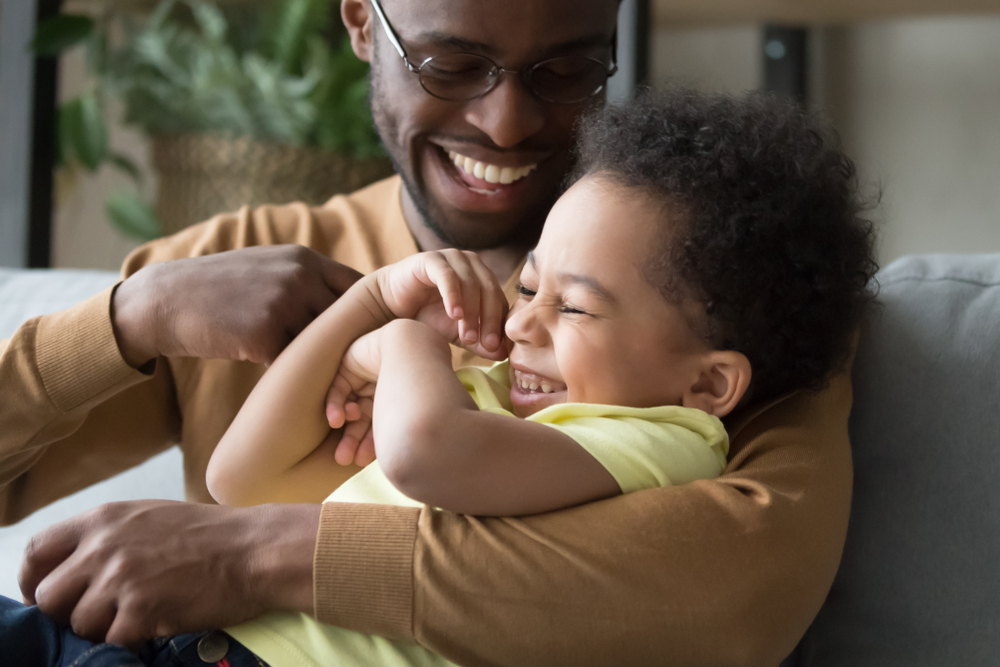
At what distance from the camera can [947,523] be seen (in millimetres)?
1105

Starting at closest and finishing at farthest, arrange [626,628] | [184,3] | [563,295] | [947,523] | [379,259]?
[626,628] → [563,295] → [947,523] → [379,259] → [184,3]

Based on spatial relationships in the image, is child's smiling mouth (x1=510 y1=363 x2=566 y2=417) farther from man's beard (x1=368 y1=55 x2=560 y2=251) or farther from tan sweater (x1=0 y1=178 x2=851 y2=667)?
man's beard (x1=368 y1=55 x2=560 y2=251)

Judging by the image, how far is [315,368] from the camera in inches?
39.8

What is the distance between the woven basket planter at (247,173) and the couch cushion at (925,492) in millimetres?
1537

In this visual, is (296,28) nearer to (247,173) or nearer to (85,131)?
(247,173)

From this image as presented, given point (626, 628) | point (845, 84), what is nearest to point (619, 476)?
point (626, 628)

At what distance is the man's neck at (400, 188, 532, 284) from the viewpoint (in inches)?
56.7

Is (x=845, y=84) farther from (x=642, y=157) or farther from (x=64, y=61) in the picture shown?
(x=64, y=61)

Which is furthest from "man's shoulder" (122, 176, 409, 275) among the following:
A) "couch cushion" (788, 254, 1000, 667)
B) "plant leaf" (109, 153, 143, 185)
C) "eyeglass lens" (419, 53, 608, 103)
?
"plant leaf" (109, 153, 143, 185)

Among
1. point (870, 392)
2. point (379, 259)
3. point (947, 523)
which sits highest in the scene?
point (379, 259)

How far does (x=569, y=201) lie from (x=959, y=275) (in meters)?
0.61

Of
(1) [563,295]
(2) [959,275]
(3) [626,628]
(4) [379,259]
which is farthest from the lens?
(4) [379,259]

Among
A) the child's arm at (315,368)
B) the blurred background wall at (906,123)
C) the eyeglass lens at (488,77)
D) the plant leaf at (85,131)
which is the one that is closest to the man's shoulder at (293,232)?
the eyeglass lens at (488,77)

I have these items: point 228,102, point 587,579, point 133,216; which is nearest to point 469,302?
point 587,579
